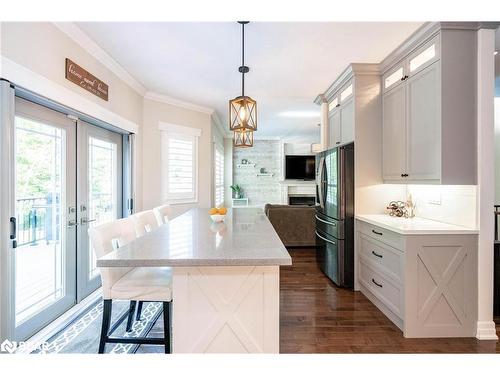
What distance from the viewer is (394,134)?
283cm

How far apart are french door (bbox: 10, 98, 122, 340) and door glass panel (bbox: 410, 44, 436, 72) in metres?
3.38

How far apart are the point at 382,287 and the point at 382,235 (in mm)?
505

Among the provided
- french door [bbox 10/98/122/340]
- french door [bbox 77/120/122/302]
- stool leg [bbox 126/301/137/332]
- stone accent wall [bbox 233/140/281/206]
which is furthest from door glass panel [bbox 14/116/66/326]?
stone accent wall [bbox 233/140/281/206]

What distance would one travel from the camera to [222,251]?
1433 millimetres

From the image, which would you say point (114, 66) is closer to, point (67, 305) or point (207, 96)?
point (207, 96)

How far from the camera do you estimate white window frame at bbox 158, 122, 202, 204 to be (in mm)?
4449

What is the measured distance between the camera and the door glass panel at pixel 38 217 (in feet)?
6.91

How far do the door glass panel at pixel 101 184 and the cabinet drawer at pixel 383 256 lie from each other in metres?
3.09

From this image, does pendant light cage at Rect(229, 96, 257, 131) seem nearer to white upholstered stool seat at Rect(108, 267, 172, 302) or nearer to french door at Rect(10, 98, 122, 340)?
white upholstered stool seat at Rect(108, 267, 172, 302)

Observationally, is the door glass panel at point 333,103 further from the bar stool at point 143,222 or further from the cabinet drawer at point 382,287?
the bar stool at point 143,222

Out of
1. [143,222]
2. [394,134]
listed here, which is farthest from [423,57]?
[143,222]

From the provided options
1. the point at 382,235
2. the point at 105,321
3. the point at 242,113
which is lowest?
the point at 105,321

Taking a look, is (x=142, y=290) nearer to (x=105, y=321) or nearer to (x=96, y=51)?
(x=105, y=321)
